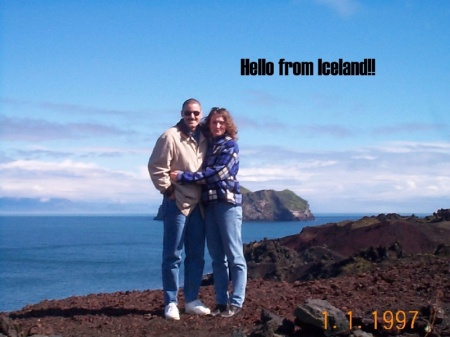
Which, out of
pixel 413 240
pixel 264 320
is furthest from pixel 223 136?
pixel 413 240

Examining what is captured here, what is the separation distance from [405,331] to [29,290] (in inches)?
1513

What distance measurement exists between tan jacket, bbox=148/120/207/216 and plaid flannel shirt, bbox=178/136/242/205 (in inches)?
5.5

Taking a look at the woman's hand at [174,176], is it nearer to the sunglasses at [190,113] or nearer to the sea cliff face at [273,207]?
the sunglasses at [190,113]

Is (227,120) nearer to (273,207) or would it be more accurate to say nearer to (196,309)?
(196,309)

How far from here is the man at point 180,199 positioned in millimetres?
8461

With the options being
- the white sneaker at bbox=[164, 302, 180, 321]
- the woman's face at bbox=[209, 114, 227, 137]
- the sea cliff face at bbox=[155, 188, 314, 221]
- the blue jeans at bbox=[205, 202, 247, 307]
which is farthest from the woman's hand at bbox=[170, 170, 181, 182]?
the sea cliff face at bbox=[155, 188, 314, 221]

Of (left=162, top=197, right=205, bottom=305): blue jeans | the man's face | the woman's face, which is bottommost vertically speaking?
(left=162, top=197, right=205, bottom=305): blue jeans

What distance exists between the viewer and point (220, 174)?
832cm

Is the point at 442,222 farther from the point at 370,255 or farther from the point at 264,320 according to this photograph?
the point at 264,320

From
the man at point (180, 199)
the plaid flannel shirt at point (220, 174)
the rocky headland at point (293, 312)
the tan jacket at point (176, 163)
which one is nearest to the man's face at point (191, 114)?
the man at point (180, 199)

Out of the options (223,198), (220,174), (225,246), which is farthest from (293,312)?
(220,174)

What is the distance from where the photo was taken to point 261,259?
24.0 m

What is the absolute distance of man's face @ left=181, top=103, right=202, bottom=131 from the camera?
27.9 ft

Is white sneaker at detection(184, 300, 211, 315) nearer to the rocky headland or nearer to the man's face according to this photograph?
the rocky headland
